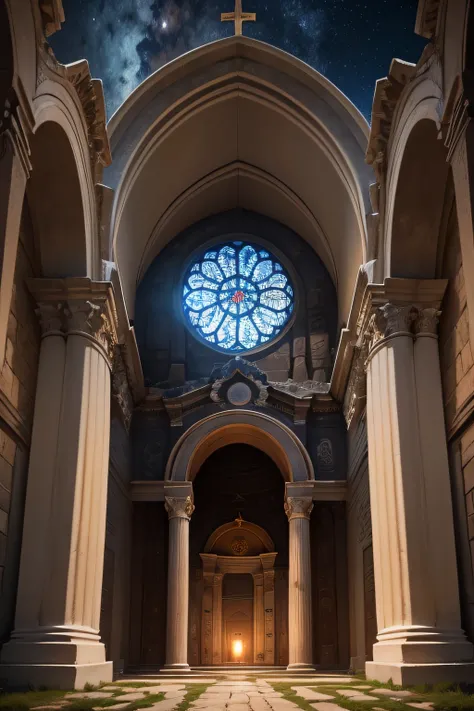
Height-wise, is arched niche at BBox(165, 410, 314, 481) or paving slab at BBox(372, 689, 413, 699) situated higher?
arched niche at BBox(165, 410, 314, 481)

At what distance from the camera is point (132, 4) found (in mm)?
12414

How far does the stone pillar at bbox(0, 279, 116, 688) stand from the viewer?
26.0 ft

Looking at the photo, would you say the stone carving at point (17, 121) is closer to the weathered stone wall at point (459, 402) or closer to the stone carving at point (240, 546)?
the weathered stone wall at point (459, 402)

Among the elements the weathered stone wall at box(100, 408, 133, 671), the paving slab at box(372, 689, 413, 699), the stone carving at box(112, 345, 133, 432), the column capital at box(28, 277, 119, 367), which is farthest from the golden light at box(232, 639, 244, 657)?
the paving slab at box(372, 689, 413, 699)

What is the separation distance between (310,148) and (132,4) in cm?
394

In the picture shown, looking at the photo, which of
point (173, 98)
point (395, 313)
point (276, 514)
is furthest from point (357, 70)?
point (276, 514)

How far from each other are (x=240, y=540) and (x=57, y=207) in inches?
433

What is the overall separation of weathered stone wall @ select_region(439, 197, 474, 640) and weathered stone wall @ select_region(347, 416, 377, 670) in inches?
117

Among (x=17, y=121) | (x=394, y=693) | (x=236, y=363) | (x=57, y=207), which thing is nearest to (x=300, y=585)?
(x=236, y=363)

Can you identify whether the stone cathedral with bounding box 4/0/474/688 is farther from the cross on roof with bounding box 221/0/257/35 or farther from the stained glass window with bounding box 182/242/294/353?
the cross on roof with bounding box 221/0/257/35

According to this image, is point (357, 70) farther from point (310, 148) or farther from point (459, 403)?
point (459, 403)

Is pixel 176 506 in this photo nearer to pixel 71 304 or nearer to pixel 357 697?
pixel 71 304

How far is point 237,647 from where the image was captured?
59.7ft

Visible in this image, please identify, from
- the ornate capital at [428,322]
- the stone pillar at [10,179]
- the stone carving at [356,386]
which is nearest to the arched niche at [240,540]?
the stone carving at [356,386]
